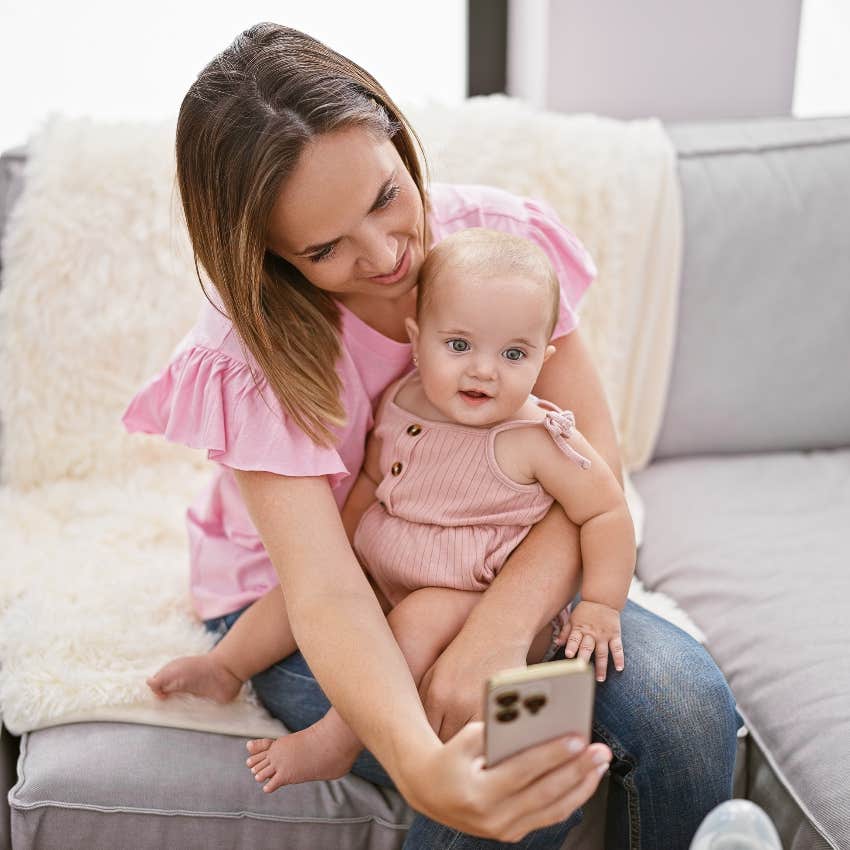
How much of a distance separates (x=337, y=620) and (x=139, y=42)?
5.40ft

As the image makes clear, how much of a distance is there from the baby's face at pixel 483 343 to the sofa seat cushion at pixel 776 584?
526 mm

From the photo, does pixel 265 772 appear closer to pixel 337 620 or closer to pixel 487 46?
pixel 337 620

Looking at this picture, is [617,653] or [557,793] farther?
[617,653]

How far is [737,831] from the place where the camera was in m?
0.86

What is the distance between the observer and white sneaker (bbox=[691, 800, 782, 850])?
2.80 ft

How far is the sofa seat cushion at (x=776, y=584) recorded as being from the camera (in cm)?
120

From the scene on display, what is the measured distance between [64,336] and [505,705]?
4.10 feet

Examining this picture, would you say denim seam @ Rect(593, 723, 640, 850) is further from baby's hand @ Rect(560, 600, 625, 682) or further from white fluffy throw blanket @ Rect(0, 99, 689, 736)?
white fluffy throw blanket @ Rect(0, 99, 689, 736)

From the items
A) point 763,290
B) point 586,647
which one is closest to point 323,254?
point 586,647

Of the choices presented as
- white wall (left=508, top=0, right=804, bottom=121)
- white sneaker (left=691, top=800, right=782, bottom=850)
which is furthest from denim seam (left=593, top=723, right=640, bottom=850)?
white wall (left=508, top=0, right=804, bottom=121)

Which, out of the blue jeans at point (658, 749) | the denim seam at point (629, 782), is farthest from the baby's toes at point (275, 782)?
the denim seam at point (629, 782)

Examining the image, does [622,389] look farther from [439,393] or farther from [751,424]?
[439,393]

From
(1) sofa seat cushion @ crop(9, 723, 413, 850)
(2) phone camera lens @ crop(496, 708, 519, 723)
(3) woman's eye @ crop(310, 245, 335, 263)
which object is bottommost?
(1) sofa seat cushion @ crop(9, 723, 413, 850)

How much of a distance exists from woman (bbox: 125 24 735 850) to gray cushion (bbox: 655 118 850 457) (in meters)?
0.58
